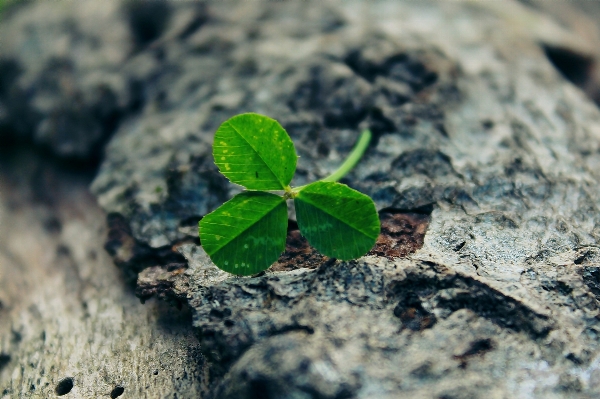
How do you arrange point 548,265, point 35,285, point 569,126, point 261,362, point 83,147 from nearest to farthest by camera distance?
point 261,362
point 548,265
point 35,285
point 569,126
point 83,147

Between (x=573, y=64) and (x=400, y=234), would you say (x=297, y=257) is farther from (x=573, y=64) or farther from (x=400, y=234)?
(x=573, y=64)

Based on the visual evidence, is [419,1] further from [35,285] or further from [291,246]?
[35,285]

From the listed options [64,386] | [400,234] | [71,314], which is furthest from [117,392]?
[400,234]

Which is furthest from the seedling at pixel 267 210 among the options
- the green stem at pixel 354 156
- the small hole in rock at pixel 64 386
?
the small hole in rock at pixel 64 386

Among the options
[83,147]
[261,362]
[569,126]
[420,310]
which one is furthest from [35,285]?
[569,126]

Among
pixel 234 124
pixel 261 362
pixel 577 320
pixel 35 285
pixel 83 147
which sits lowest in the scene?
pixel 35 285
